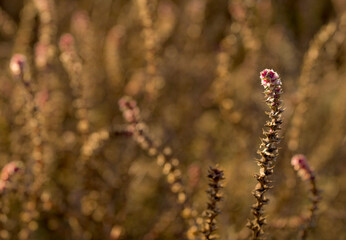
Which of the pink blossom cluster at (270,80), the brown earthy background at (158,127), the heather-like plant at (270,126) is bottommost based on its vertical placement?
the heather-like plant at (270,126)

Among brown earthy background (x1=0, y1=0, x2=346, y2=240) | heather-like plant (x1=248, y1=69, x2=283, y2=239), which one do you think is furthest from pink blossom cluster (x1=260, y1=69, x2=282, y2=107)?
brown earthy background (x1=0, y1=0, x2=346, y2=240)

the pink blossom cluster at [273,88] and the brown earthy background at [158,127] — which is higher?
the brown earthy background at [158,127]

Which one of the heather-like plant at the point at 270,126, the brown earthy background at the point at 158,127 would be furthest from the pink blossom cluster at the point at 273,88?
the brown earthy background at the point at 158,127

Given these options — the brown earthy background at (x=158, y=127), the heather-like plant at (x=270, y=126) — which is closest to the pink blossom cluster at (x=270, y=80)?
the heather-like plant at (x=270, y=126)

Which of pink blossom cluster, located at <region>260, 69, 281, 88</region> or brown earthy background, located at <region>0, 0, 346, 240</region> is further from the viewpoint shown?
brown earthy background, located at <region>0, 0, 346, 240</region>

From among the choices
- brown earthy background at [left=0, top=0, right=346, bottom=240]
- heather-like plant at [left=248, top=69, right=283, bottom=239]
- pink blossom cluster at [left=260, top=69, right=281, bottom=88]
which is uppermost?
brown earthy background at [left=0, top=0, right=346, bottom=240]

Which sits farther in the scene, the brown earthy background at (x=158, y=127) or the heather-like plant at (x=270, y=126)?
the brown earthy background at (x=158, y=127)

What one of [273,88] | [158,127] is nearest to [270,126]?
[273,88]

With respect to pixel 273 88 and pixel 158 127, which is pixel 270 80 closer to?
pixel 273 88

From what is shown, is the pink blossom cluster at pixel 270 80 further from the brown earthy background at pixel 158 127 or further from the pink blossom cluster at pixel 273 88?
the brown earthy background at pixel 158 127

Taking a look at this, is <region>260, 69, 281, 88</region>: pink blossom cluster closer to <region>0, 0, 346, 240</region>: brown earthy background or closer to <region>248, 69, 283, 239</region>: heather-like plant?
<region>248, 69, 283, 239</region>: heather-like plant

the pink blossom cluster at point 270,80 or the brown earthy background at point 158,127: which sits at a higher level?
the brown earthy background at point 158,127
